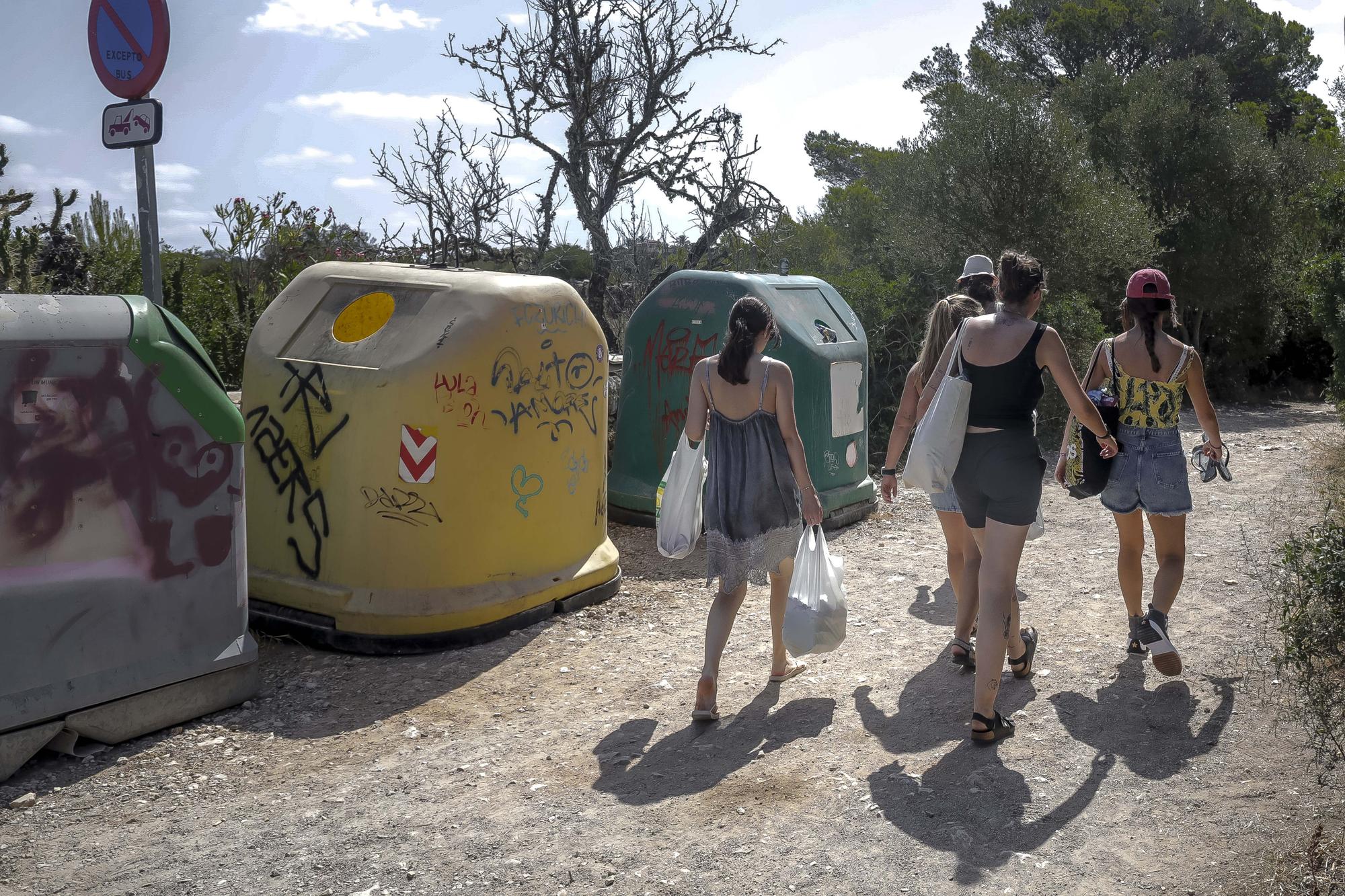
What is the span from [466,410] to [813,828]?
7.17ft

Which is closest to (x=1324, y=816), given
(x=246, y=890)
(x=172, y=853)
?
(x=246, y=890)

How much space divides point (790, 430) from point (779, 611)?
2.39ft

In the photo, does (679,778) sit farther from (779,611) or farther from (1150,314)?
(1150,314)

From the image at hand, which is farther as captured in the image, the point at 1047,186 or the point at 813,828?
the point at 1047,186

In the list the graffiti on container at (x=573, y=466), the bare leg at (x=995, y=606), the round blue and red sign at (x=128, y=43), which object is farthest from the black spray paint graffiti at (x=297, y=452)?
the bare leg at (x=995, y=606)

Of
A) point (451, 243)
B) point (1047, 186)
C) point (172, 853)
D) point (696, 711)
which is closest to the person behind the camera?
point (172, 853)

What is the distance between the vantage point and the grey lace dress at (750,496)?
3699 millimetres

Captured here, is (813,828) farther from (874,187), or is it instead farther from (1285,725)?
(874,187)

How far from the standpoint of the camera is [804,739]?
361cm

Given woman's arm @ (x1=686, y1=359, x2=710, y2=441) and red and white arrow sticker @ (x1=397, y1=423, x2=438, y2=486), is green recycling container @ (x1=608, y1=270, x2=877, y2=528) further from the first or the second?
woman's arm @ (x1=686, y1=359, x2=710, y2=441)

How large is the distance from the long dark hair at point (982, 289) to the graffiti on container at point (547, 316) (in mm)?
1698

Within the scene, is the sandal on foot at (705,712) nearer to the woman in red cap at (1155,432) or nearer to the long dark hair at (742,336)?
the long dark hair at (742,336)

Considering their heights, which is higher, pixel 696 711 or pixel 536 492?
pixel 536 492

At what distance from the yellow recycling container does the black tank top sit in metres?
1.96
